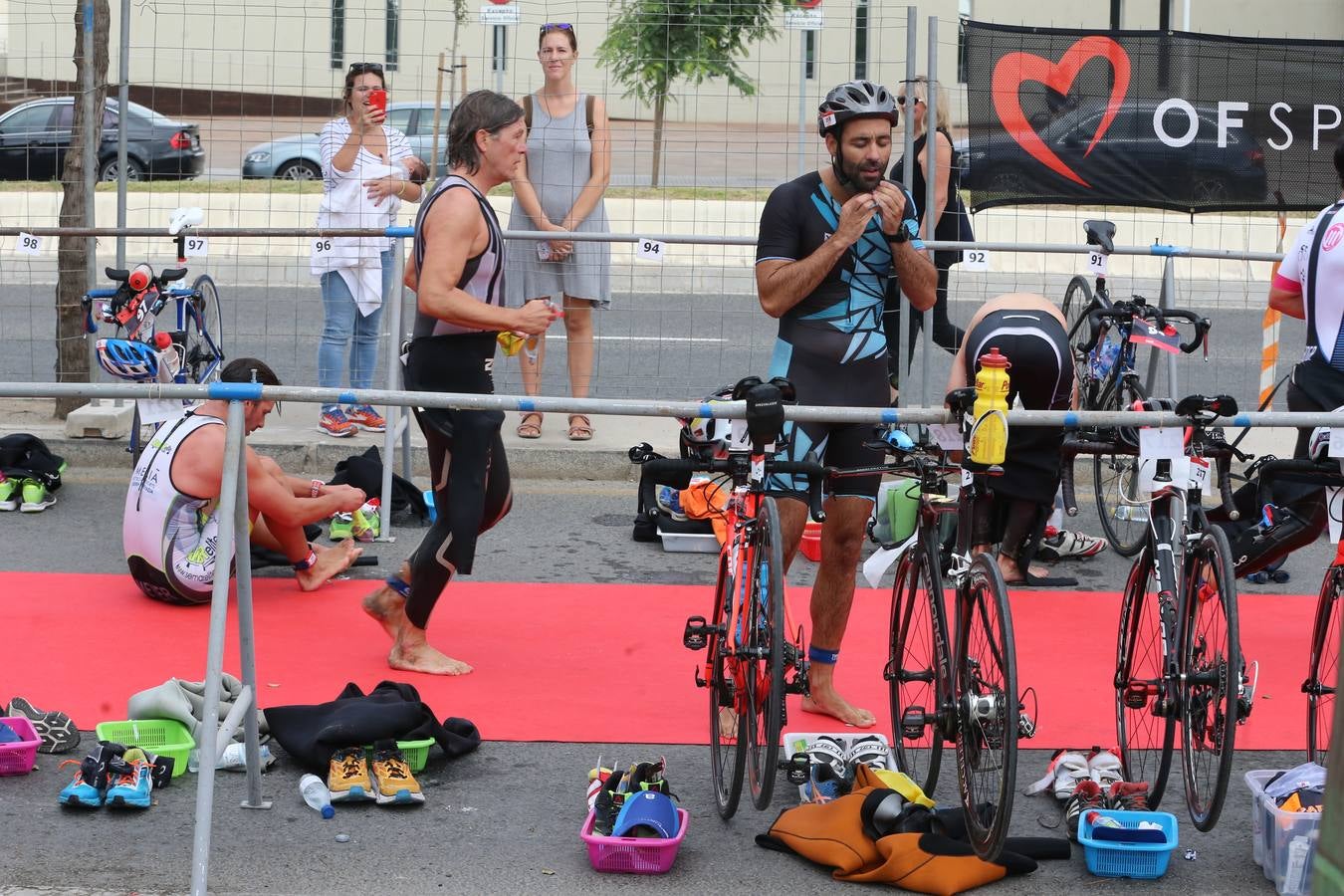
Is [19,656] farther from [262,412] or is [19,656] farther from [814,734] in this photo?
[814,734]

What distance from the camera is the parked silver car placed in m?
14.4

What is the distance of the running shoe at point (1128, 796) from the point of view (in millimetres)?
5125

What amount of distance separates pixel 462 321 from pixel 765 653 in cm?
185

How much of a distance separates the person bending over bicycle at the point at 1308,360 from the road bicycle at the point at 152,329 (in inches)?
203

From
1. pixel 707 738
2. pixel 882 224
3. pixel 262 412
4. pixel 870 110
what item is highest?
pixel 870 110

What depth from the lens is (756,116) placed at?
37.8 ft

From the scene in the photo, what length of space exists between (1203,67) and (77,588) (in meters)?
6.85

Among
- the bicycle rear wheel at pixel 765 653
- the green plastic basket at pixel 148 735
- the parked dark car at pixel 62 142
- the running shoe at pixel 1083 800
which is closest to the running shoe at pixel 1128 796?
the running shoe at pixel 1083 800

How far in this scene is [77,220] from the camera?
1042 cm

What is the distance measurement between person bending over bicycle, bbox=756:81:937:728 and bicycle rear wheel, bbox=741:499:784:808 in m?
0.59

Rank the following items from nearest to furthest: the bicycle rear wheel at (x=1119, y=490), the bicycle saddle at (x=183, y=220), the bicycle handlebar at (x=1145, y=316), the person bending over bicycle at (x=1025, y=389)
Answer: the person bending over bicycle at (x=1025, y=389) < the bicycle handlebar at (x=1145, y=316) < the bicycle rear wheel at (x=1119, y=490) < the bicycle saddle at (x=183, y=220)

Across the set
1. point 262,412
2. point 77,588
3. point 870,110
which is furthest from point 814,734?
point 77,588

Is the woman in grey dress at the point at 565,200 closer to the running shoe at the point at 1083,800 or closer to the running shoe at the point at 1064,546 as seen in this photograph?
the running shoe at the point at 1064,546

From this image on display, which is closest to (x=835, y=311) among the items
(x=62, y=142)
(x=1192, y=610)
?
(x=1192, y=610)
